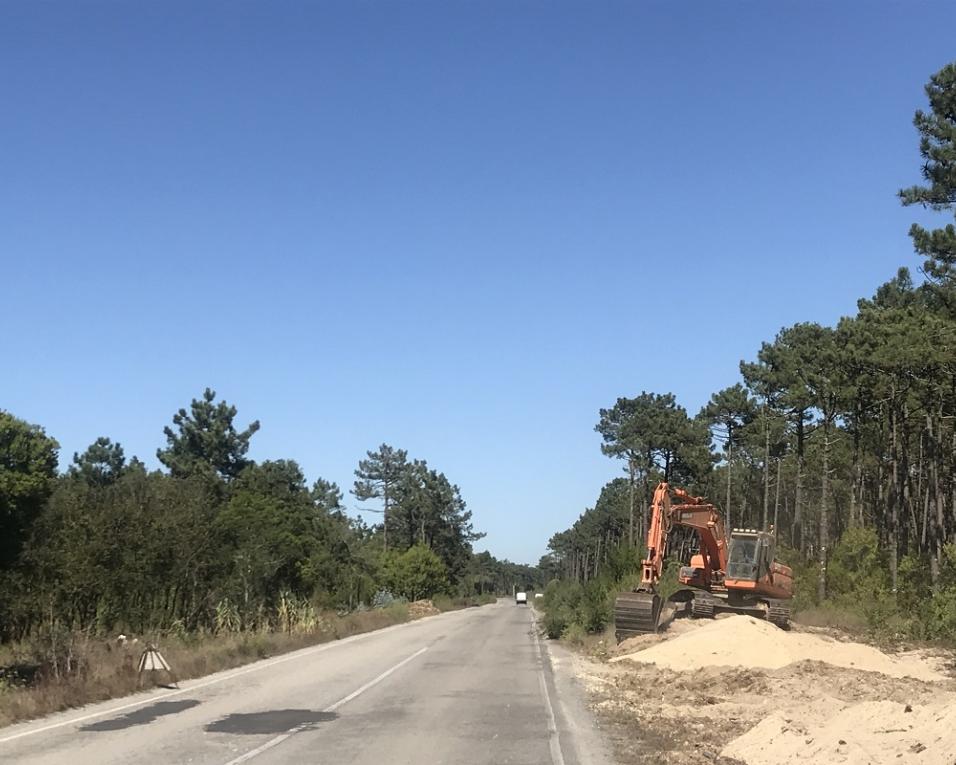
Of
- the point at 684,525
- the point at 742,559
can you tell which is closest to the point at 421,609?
the point at 742,559

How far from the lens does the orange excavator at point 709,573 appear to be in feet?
96.5

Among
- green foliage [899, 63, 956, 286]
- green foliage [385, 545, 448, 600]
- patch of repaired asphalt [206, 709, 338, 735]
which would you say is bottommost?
green foliage [385, 545, 448, 600]

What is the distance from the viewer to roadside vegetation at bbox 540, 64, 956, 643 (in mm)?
29922

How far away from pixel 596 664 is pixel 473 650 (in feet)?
19.3

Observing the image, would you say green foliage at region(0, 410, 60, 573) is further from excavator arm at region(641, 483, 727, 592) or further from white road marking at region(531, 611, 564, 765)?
excavator arm at region(641, 483, 727, 592)

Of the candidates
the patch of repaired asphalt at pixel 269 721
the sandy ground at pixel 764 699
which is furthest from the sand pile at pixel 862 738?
the patch of repaired asphalt at pixel 269 721

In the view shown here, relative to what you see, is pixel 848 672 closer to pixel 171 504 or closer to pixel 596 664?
pixel 596 664

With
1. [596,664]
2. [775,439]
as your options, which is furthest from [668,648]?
[775,439]

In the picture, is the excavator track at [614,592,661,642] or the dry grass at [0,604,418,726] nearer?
the dry grass at [0,604,418,726]

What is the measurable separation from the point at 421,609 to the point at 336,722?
60830 millimetres

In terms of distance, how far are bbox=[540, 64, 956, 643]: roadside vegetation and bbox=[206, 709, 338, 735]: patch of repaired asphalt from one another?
59.9ft

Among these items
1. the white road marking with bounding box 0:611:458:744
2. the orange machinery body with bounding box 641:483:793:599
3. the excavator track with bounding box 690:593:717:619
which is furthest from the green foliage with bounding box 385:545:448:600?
the excavator track with bounding box 690:593:717:619

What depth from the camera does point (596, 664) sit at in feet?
84.8

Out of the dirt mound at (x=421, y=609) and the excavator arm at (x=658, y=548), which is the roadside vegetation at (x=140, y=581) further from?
the excavator arm at (x=658, y=548)
